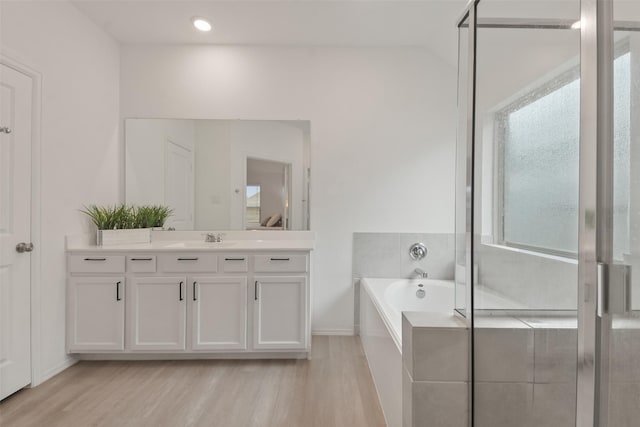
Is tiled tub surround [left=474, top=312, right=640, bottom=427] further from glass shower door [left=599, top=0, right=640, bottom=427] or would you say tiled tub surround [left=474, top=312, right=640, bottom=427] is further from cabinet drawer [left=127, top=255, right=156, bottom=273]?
cabinet drawer [left=127, top=255, right=156, bottom=273]

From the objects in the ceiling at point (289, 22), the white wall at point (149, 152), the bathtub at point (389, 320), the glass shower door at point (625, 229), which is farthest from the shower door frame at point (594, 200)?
the white wall at point (149, 152)

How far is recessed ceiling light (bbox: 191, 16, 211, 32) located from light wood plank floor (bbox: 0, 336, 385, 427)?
103 inches

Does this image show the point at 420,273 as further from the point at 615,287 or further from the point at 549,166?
the point at 615,287

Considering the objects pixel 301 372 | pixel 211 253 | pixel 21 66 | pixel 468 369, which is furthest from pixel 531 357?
pixel 21 66

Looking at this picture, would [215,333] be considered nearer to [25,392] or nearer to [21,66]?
[25,392]

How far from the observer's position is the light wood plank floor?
1793 mm

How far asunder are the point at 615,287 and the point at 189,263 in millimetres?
2355

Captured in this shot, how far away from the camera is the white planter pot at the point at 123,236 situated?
2603mm

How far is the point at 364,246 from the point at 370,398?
1.32m

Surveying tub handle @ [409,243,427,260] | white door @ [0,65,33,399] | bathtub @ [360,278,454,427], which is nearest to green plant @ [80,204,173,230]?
white door @ [0,65,33,399]

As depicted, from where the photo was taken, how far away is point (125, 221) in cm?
278

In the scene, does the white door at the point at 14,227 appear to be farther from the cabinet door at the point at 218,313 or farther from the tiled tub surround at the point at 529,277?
the tiled tub surround at the point at 529,277

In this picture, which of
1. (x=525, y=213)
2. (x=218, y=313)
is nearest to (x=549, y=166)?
(x=525, y=213)

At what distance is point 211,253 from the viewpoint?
96.9 inches
